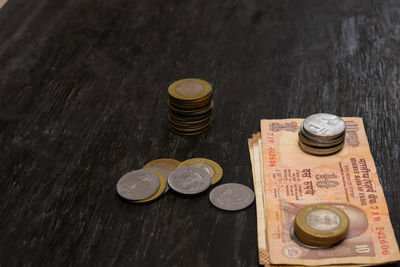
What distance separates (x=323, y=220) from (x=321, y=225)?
20 mm

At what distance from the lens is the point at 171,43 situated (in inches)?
102

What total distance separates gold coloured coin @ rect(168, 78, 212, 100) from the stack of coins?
358 mm

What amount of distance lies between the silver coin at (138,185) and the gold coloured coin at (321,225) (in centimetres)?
46

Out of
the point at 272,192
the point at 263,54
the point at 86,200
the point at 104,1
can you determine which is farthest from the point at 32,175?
the point at 104,1

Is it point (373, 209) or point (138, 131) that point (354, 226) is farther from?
point (138, 131)

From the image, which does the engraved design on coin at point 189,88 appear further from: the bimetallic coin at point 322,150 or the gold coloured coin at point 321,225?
the gold coloured coin at point 321,225

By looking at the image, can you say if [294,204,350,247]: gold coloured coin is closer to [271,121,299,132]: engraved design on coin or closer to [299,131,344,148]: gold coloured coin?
[299,131,344,148]: gold coloured coin

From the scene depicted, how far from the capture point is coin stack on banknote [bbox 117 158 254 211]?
1.62 m

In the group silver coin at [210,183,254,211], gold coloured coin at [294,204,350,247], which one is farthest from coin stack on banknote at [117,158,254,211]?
gold coloured coin at [294,204,350,247]

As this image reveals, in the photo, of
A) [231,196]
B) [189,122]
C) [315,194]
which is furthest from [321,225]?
[189,122]

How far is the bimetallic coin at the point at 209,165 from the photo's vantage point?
1712 mm

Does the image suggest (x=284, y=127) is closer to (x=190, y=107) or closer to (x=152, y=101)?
(x=190, y=107)

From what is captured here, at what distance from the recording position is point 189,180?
1.67 m

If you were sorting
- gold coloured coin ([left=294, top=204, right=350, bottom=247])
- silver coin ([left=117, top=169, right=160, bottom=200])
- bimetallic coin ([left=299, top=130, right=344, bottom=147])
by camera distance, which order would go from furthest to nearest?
bimetallic coin ([left=299, top=130, right=344, bottom=147]) → silver coin ([left=117, top=169, right=160, bottom=200]) → gold coloured coin ([left=294, top=204, right=350, bottom=247])
